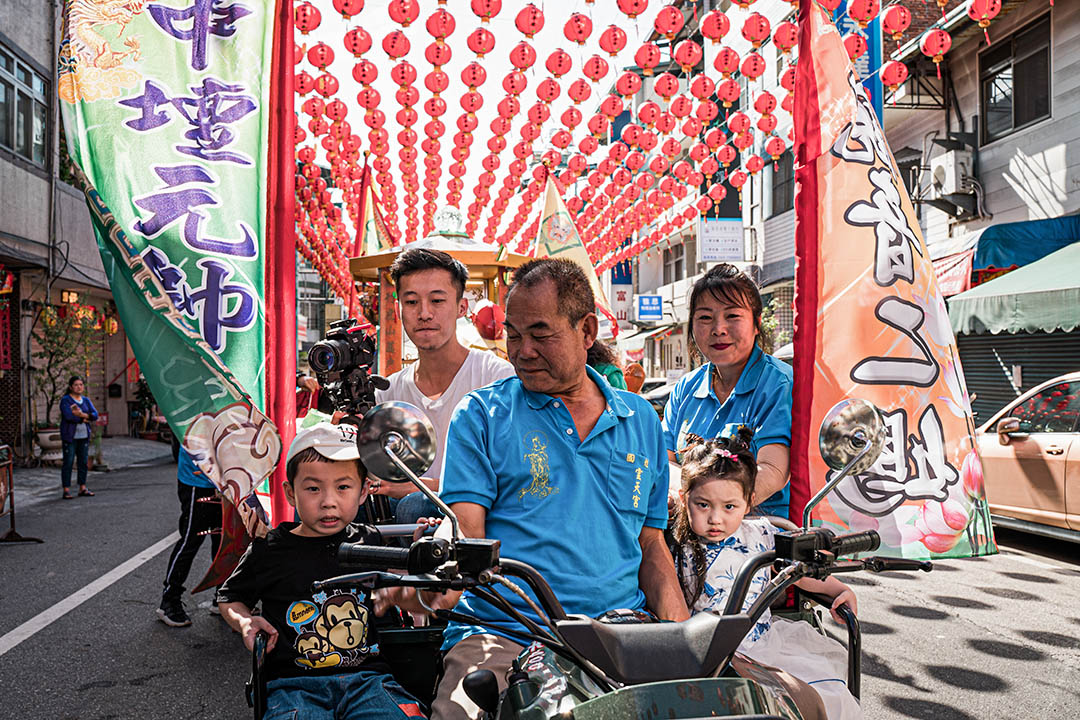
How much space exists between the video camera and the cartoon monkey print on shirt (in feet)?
3.40

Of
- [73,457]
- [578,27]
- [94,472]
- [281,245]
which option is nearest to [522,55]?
[578,27]

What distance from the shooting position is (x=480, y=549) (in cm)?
150

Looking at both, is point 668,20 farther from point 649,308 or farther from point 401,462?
point 649,308

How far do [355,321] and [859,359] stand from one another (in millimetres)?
2324

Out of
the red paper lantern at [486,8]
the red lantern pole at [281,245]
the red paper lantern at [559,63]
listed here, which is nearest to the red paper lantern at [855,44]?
the red paper lantern at [559,63]

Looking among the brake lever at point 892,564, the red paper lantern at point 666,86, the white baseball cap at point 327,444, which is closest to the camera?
the brake lever at point 892,564

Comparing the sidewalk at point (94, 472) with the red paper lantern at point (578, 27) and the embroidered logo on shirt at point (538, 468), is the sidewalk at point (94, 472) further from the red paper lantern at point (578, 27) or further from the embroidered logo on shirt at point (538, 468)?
the embroidered logo on shirt at point (538, 468)

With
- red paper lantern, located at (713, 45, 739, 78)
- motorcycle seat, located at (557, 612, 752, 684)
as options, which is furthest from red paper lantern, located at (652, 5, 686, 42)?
motorcycle seat, located at (557, 612, 752, 684)

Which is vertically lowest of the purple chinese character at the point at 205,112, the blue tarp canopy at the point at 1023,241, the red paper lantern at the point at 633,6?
the purple chinese character at the point at 205,112

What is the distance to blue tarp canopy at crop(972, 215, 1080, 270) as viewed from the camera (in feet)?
40.3

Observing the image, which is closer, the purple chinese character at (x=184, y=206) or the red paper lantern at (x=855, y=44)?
the purple chinese character at (x=184, y=206)

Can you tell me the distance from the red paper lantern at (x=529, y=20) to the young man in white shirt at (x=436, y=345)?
4501mm

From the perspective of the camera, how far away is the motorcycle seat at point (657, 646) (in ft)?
4.72

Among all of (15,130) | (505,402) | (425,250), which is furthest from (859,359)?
(15,130)
